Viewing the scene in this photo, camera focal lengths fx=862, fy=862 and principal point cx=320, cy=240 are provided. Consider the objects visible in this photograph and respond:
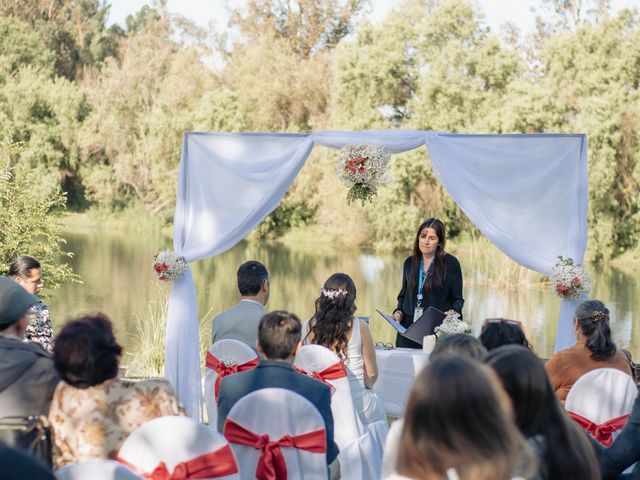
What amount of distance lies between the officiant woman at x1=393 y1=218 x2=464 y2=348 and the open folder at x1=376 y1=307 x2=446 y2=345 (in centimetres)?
41

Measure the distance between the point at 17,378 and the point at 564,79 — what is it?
2145cm

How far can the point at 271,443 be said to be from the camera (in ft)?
10.2

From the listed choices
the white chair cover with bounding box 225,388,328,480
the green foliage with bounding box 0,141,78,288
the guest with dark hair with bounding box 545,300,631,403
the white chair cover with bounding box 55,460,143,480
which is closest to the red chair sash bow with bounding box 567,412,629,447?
the guest with dark hair with bounding box 545,300,631,403

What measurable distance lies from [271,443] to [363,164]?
10.7 feet

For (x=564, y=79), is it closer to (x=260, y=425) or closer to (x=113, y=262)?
(x=113, y=262)

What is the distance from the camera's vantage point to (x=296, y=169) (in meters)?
6.21

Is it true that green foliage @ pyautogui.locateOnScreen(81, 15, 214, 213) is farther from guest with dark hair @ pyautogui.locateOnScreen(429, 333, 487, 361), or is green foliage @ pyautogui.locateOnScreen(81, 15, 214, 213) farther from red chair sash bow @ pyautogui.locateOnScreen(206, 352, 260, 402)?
guest with dark hair @ pyautogui.locateOnScreen(429, 333, 487, 361)

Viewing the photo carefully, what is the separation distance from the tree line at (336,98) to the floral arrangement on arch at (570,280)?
13694 mm

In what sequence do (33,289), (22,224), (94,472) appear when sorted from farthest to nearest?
(22,224) → (33,289) → (94,472)

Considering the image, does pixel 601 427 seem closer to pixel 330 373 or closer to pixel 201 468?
pixel 330 373

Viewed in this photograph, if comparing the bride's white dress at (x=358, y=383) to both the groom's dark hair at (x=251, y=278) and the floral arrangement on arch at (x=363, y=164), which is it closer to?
the groom's dark hair at (x=251, y=278)

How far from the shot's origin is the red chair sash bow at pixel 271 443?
10.2 feet

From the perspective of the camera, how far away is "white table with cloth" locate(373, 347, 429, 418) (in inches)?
213

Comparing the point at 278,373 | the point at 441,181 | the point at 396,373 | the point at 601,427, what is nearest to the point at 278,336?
the point at 278,373
